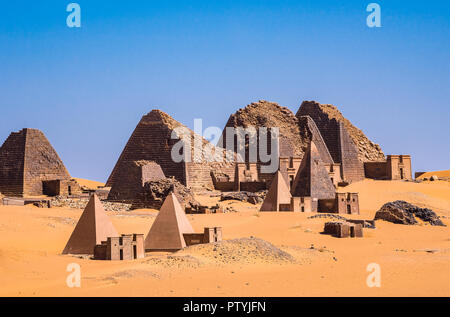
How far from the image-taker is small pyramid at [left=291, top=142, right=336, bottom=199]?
30906 mm

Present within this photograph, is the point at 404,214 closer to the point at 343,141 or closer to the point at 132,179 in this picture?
the point at 132,179

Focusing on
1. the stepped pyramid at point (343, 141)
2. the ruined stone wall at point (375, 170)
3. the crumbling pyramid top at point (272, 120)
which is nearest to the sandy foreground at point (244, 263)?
the ruined stone wall at point (375, 170)

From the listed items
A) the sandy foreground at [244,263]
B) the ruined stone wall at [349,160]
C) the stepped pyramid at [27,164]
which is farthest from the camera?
the ruined stone wall at [349,160]

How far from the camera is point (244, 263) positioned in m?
16.3

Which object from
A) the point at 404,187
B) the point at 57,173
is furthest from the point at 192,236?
the point at 404,187

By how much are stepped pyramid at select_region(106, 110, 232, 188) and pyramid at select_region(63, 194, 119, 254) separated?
79.6 feet

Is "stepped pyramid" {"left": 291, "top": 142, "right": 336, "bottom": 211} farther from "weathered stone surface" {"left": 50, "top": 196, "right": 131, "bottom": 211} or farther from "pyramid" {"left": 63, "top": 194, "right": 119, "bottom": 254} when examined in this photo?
"pyramid" {"left": 63, "top": 194, "right": 119, "bottom": 254}

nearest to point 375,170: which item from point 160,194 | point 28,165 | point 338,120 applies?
point 338,120

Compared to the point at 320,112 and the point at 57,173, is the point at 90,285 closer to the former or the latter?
the point at 57,173

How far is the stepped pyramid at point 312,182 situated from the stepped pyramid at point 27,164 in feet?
46.3

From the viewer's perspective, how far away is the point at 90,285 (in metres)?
13.3

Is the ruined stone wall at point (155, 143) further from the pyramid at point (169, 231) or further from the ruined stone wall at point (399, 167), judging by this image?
the pyramid at point (169, 231)

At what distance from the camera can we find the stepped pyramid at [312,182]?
101ft

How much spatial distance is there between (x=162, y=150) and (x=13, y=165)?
402 inches
